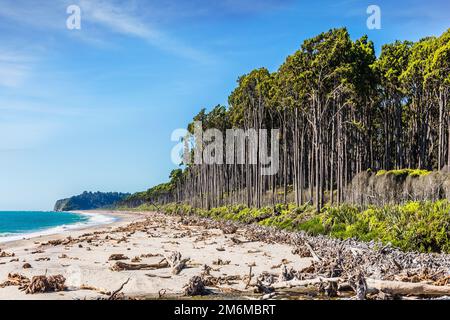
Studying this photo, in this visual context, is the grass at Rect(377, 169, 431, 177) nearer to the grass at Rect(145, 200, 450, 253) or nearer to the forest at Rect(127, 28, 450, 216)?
the forest at Rect(127, 28, 450, 216)

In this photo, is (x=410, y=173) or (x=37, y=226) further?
(x=37, y=226)

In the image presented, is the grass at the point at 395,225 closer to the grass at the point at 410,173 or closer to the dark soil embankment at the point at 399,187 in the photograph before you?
the dark soil embankment at the point at 399,187

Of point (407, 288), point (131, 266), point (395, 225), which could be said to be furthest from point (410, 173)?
point (407, 288)

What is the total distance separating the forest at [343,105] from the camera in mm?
35062

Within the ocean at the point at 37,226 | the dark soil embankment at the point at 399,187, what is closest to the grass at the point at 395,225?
the dark soil embankment at the point at 399,187

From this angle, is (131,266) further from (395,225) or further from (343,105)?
(343,105)

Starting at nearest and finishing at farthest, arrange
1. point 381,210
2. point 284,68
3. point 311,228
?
point 381,210, point 311,228, point 284,68

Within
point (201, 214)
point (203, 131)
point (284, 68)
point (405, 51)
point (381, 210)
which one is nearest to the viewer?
point (381, 210)

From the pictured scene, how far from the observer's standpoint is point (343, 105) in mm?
33062

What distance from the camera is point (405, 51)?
146 ft

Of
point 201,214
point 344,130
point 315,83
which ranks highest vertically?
point 315,83
